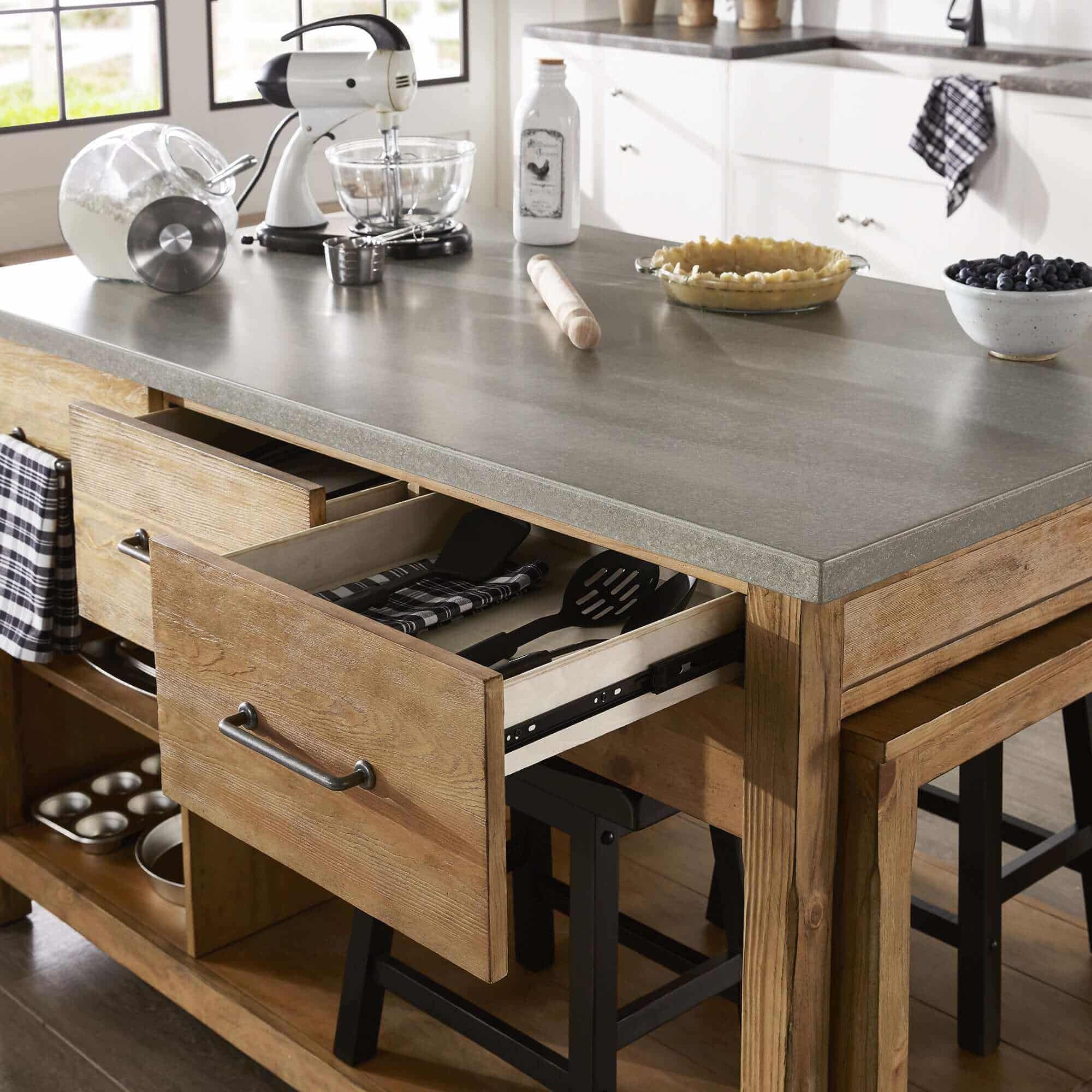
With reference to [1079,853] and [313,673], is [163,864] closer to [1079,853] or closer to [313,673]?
[313,673]

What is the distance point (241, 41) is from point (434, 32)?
0.74m

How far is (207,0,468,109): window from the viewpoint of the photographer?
4.24m

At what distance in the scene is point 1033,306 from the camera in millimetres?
1476

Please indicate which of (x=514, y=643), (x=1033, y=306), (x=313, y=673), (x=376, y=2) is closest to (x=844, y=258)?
(x=1033, y=306)

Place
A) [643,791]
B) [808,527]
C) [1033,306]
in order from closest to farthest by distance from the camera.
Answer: [808,527], [643,791], [1033,306]

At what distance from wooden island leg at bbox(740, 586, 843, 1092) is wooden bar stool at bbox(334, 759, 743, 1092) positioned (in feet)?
0.52

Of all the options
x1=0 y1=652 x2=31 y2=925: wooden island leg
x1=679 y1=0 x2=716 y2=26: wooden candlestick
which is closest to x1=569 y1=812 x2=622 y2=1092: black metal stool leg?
x1=0 y1=652 x2=31 y2=925: wooden island leg

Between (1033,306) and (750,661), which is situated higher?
(1033,306)

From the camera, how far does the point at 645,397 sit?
1.44m

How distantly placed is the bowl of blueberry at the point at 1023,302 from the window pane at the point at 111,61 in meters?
3.03

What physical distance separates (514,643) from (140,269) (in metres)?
0.83

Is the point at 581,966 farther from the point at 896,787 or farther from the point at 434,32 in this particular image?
the point at 434,32

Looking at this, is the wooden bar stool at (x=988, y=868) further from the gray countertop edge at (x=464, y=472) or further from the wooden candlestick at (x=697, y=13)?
the wooden candlestick at (x=697, y=13)

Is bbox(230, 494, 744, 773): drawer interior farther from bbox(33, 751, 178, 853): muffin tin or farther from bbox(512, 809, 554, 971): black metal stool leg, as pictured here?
bbox(33, 751, 178, 853): muffin tin
